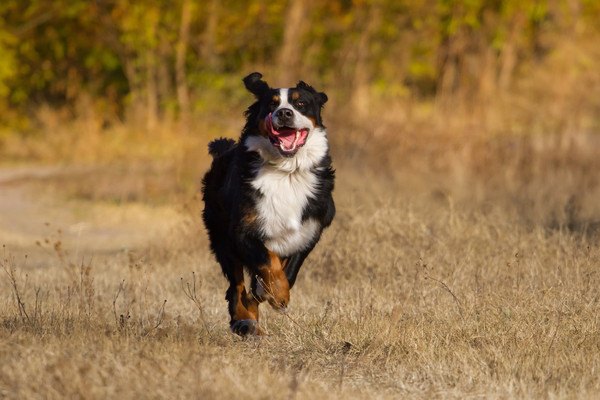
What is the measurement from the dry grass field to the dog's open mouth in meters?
1.01

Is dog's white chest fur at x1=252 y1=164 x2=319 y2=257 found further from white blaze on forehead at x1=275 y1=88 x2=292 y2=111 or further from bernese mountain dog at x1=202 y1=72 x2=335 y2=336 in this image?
white blaze on forehead at x1=275 y1=88 x2=292 y2=111

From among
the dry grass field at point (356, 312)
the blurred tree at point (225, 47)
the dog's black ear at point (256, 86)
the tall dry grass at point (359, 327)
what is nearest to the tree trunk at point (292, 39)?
the blurred tree at point (225, 47)

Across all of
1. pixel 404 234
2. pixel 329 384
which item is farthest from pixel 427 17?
pixel 329 384

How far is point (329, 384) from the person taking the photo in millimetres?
6199

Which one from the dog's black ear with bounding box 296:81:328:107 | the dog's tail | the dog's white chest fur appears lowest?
the dog's white chest fur

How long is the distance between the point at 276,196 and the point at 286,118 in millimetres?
495

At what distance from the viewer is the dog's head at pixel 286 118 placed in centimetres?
771

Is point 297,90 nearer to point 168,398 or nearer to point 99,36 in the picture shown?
point 168,398

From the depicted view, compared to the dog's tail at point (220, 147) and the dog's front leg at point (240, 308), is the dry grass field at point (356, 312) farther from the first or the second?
the dog's tail at point (220, 147)

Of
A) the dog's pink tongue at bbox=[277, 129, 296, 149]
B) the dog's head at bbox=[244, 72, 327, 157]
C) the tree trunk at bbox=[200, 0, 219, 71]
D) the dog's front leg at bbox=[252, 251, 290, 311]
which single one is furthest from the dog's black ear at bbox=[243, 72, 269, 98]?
the tree trunk at bbox=[200, 0, 219, 71]

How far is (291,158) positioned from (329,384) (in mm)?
2008

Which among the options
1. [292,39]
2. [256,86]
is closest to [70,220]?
[292,39]

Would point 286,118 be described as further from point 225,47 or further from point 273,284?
point 225,47

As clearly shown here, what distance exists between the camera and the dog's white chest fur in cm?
777
